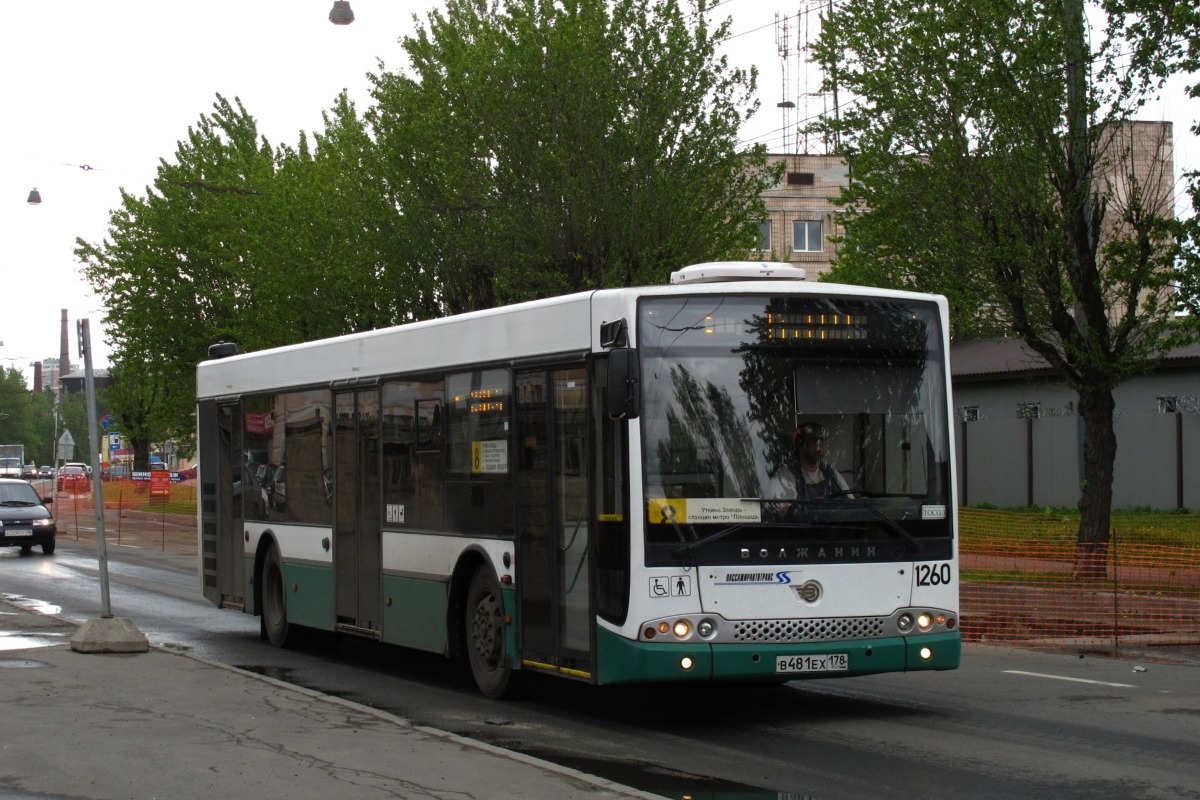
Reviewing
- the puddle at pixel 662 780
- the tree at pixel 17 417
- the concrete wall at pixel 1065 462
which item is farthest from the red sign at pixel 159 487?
the tree at pixel 17 417

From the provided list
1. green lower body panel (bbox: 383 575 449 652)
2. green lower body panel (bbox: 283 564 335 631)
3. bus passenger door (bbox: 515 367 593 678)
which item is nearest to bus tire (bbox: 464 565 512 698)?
green lower body panel (bbox: 383 575 449 652)

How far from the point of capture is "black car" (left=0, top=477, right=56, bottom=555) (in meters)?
A: 35.4

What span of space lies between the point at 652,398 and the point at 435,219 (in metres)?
19.5

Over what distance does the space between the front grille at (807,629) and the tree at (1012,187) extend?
34.4 ft

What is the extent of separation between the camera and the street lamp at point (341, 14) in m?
22.5

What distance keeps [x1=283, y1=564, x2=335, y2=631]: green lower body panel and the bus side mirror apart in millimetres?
5615

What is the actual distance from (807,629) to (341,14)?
14.8 m

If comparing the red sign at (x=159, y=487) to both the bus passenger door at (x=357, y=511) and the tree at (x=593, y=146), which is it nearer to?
the tree at (x=593, y=146)

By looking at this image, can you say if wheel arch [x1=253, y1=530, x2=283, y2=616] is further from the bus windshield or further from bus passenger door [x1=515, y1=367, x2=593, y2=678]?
the bus windshield

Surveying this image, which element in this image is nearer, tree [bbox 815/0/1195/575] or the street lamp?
tree [bbox 815/0/1195/575]

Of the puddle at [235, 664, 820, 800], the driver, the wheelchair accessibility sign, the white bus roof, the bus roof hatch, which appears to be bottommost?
the puddle at [235, 664, 820, 800]

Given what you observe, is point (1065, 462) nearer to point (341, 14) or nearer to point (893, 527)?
point (341, 14)

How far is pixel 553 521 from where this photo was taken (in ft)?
36.2

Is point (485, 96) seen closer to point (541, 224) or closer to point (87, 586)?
point (541, 224)
